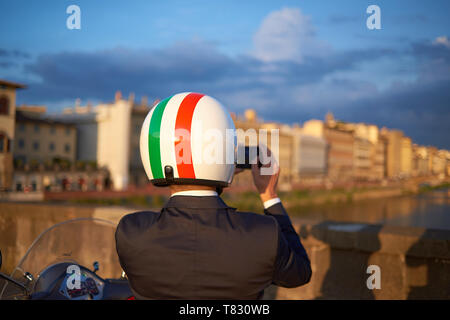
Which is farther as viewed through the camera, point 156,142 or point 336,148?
point 336,148

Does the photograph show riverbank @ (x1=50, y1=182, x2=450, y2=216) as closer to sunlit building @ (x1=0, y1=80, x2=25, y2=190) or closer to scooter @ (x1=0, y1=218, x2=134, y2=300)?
sunlit building @ (x1=0, y1=80, x2=25, y2=190)

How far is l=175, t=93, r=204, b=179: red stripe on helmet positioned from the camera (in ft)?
5.21

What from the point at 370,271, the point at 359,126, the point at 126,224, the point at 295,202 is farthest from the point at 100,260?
the point at 359,126

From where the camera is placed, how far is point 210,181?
62.3 inches

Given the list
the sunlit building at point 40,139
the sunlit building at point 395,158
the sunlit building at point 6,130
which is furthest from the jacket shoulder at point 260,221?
the sunlit building at point 395,158

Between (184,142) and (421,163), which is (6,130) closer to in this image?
(184,142)

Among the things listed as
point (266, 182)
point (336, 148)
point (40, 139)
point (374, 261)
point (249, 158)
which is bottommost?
point (374, 261)

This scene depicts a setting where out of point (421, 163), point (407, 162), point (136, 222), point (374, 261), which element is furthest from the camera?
point (407, 162)

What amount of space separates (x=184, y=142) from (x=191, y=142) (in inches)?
1.1

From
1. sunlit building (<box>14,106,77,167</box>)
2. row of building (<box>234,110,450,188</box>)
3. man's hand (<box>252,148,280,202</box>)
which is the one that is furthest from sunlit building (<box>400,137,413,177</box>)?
row of building (<box>234,110,450,188</box>)

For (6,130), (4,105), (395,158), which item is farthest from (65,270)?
(395,158)

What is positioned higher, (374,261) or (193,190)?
(193,190)

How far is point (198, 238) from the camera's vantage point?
1375 millimetres
